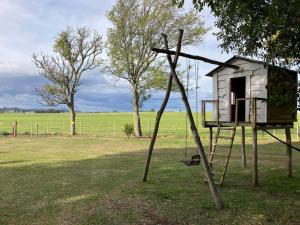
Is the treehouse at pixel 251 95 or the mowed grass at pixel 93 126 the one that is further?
the mowed grass at pixel 93 126

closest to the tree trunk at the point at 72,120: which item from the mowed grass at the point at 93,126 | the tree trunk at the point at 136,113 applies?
the mowed grass at the point at 93,126

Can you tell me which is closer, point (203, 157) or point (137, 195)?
point (203, 157)

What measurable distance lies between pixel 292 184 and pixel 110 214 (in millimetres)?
8235

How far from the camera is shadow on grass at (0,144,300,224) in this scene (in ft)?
35.1

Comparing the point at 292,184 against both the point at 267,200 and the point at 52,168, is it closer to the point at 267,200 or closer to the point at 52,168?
the point at 267,200

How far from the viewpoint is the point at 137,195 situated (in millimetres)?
12812

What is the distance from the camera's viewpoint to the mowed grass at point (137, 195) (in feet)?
35.1

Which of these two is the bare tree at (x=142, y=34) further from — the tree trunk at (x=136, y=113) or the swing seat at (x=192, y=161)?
the swing seat at (x=192, y=161)

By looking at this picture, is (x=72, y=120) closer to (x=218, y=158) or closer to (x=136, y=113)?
(x=136, y=113)

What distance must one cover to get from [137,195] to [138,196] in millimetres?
138

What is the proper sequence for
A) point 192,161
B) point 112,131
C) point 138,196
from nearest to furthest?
point 138,196 → point 192,161 → point 112,131

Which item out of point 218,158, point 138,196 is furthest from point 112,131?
point 138,196

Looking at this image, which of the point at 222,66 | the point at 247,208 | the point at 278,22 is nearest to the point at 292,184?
the point at 247,208

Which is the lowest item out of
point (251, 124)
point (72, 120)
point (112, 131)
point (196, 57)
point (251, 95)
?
point (112, 131)
